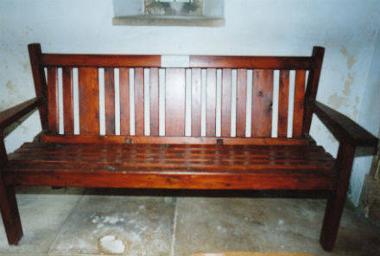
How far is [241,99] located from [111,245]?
1451 mm

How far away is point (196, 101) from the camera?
8.45 feet

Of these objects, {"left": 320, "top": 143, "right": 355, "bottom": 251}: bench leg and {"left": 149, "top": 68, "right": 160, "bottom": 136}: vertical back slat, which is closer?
{"left": 320, "top": 143, "right": 355, "bottom": 251}: bench leg

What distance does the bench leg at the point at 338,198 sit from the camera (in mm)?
1934

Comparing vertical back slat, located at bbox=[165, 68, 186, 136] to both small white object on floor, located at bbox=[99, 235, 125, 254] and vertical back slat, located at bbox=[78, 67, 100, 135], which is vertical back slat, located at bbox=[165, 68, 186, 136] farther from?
small white object on floor, located at bbox=[99, 235, 125, 254]

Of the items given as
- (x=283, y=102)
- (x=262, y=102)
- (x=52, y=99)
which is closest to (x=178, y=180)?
(x=262, y=102)

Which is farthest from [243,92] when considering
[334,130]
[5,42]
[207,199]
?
[5,42]

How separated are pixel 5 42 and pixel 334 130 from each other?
2.70m

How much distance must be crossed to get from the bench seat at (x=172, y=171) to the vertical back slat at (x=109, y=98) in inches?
16.8

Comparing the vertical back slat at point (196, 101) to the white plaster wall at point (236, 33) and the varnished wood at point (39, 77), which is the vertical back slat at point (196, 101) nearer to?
the white plaster wall at point (236, 33)

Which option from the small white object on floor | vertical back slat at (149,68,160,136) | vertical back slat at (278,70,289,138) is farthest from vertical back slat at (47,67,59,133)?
vertical back slat at (278,70,289,138)

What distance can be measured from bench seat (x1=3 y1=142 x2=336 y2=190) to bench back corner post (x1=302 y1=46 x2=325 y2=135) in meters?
0.46

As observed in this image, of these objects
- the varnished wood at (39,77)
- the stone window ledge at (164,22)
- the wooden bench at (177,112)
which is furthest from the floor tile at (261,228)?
the stone window ledge at (164,22)

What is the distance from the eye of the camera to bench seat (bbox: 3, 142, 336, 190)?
2.02 metres

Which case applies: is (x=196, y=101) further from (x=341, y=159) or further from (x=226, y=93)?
(x=341, y=159)
